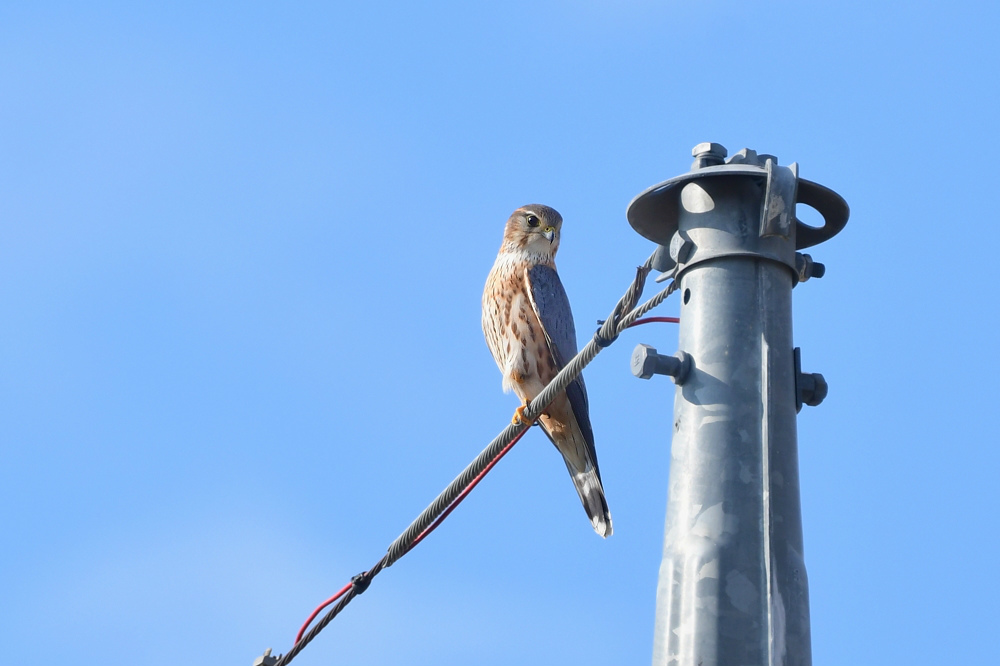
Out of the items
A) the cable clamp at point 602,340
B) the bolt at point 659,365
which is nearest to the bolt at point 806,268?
the bolt at point 659,365

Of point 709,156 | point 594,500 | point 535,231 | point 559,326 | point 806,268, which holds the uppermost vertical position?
point 535,231

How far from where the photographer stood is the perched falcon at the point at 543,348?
21.1 ft

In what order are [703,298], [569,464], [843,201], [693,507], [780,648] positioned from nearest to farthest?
[780,648], [693,507], [703,298], [843,201], [569,464]

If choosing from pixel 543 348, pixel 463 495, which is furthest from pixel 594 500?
pixel 463 495

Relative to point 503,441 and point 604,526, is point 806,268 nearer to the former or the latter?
point 503,441

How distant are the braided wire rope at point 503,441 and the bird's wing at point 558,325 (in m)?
2.41

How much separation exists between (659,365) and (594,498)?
12.2 ft

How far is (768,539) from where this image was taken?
239 cm

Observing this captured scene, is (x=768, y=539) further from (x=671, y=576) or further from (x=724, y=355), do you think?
(x=724, y=355)

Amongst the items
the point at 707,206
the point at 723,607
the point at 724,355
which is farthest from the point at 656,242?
the point at 723,607

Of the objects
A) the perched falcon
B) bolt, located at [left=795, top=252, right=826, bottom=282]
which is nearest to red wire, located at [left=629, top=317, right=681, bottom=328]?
bolt, located at [left=795, top=252, right=826, bottom=282]

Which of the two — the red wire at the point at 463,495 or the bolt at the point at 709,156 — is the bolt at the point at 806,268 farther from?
the red wire at the point at 463,495

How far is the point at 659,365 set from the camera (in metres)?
2.64

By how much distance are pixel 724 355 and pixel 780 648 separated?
63 centimetres
